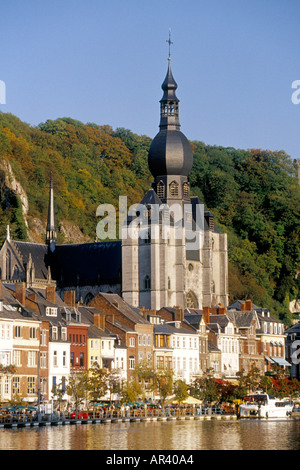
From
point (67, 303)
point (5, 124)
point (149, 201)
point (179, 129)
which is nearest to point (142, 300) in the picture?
point (149, 201)

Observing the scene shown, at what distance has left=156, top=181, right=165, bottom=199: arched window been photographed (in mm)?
152000

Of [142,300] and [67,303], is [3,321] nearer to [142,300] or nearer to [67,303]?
[67,303]

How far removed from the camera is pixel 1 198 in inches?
6344

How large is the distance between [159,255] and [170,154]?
1411 centimetres

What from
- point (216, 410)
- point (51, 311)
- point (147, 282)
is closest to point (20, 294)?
point (51, 311)

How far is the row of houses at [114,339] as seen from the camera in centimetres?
9450

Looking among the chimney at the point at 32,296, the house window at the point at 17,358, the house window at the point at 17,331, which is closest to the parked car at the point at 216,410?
the chimney at the point at 32,296

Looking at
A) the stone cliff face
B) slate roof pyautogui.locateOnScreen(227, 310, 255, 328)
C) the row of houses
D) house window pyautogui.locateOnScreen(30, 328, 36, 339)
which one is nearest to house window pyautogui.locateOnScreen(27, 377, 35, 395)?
the row of houses

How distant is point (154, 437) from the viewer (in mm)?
75438

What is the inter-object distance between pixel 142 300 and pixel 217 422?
163 ft

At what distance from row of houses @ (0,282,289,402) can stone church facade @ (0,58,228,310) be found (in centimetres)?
944

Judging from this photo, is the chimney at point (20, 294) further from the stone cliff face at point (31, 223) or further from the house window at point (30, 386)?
the stone cliff face at point (31, 223)

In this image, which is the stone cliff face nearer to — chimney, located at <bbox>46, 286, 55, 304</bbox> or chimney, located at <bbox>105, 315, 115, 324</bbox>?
chimney, located at <bbox>105, 315, 115, 324</bbox>

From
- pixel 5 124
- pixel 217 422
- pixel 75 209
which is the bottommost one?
pixel 217 422
